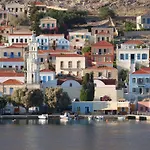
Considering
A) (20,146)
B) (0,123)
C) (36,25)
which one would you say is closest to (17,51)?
(36,25)

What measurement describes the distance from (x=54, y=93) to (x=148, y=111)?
560 cm

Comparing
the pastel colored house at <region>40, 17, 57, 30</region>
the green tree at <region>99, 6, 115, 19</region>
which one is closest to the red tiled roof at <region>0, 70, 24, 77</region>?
the pastel colored house at <region>40, 17, 57, 30</region>

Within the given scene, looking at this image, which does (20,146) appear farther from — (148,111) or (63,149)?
(148,111)

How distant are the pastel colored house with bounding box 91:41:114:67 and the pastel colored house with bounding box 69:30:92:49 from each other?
3.89 meters

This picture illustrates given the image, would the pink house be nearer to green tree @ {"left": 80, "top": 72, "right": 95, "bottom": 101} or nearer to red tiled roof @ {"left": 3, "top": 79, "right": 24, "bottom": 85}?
green tree @ {"left": 80, "top": 72, "right": 95, "bottom": 101}

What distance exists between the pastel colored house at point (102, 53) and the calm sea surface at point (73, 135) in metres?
12.3

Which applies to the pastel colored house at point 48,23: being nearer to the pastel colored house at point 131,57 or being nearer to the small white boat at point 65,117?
the pastel colored house at point 131,57

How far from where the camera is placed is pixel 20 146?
69.4 m

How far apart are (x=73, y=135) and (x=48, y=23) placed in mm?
26992

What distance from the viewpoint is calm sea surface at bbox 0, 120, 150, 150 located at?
2744 inches

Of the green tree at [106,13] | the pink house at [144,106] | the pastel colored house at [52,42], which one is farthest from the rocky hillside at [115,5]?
the pink house at [144,106]

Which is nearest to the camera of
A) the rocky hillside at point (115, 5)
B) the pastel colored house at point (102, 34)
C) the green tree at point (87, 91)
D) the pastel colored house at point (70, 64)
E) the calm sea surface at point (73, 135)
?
the calm sea surface at point (73, 135)

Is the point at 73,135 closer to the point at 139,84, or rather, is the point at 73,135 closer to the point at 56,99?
the point at 56,99

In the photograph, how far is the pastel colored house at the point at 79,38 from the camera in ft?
321
